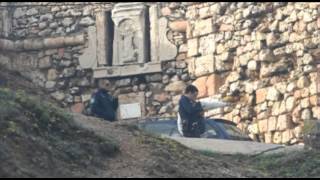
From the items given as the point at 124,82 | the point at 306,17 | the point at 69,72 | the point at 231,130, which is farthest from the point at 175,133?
the point at 69,72

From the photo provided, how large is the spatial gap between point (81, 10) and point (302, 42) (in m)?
5.25

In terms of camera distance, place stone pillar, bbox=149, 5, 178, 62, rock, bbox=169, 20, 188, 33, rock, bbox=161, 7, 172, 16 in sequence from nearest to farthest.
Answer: rock, bbox=169, 20, 188, 33 < stone pillar, bbox=149, 5, 178, 62 < rock, bbox=161, 7, 172, 16

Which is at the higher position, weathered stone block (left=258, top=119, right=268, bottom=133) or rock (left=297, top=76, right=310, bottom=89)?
rock (left=297, top=76, right=310, bottom=89)

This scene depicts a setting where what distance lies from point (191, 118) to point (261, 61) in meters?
6.90

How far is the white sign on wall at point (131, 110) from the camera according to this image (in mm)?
23562

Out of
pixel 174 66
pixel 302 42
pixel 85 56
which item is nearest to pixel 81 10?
pixel 85 56

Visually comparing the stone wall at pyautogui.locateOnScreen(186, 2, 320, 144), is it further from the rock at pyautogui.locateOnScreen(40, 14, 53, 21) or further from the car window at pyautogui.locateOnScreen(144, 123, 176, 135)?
the car window at pyautogui.locateOnScreen(144, 123, 176, 135)

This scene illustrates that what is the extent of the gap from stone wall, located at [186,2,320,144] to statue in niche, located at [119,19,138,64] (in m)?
1.21

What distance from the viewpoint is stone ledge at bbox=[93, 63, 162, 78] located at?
24.1 meters

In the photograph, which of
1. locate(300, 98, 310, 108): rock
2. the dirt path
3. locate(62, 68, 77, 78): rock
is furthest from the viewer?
locate(62, 68, 77, 78): rock

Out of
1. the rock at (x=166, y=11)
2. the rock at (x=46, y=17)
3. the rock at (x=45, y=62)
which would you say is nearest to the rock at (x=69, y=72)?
the rock at (x=45, y=62)

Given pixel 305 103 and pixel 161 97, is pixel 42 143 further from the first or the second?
pixel 161 97

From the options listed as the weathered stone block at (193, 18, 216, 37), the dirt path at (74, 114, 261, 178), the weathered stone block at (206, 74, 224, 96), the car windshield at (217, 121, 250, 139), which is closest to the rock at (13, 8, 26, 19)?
the weathered stone block at (193, 18, 216, 37)

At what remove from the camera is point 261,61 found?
74.1 ft
